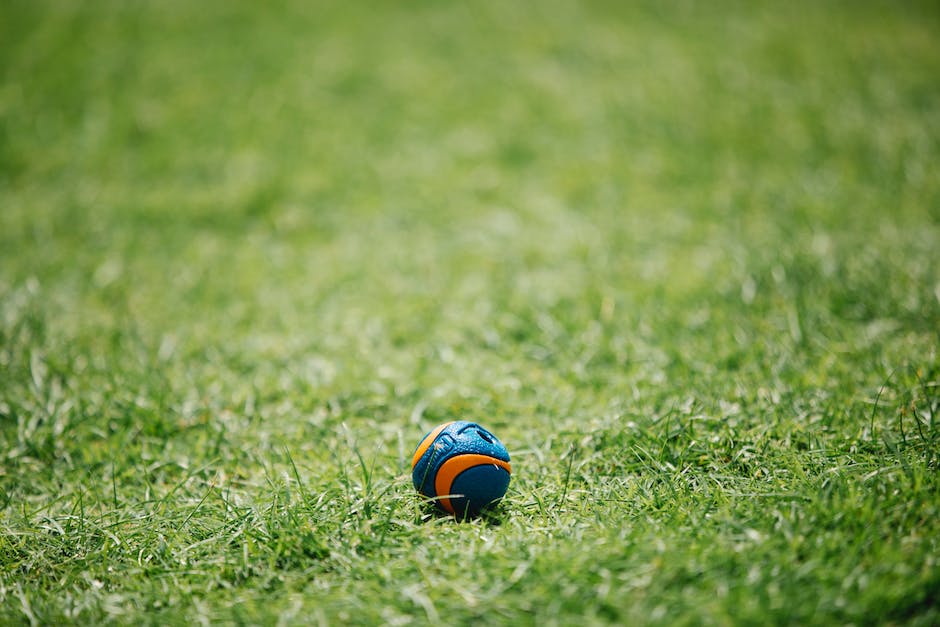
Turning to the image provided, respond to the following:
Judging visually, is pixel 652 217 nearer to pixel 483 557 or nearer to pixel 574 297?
pixel 574 297

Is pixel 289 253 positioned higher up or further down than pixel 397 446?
higher up

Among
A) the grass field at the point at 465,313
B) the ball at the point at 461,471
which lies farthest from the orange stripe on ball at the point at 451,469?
the grass field at the point at 465,313

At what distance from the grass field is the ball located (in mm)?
116

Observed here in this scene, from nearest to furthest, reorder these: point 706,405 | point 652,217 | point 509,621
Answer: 1. point 509,621
2. point 706,405
3. point 652,217

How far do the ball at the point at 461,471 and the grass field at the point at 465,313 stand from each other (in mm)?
116

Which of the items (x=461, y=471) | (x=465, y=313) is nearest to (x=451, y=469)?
(x=461, y=471)

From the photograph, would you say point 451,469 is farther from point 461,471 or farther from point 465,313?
point 465,313

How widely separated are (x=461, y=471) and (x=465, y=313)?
221 cm

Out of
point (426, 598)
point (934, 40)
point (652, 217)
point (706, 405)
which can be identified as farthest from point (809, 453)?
point (934, 40)

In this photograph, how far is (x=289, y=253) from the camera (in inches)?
228

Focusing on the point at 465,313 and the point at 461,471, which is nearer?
the point at 461,471

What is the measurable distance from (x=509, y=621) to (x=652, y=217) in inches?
184

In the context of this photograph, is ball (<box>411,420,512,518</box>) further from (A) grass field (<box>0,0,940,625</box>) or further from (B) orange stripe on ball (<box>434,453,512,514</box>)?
(A) grass field (<box>0,0,940,625</box>)

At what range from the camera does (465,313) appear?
4805mm
